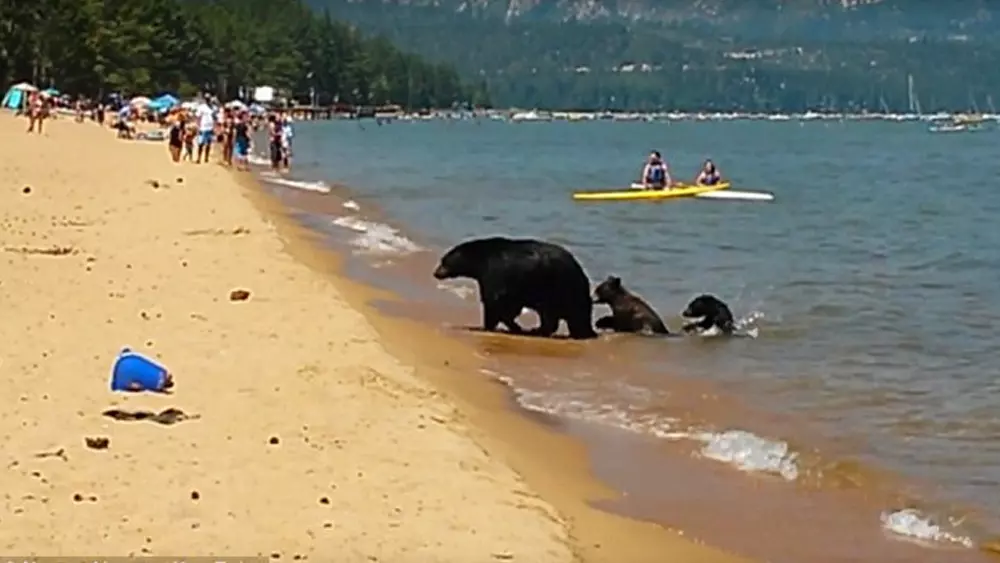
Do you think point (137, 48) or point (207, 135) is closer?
point (207, 135)

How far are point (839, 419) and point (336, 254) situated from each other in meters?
14.7

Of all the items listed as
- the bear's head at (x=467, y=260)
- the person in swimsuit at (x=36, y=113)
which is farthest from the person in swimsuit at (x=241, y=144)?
the bear's head at (x=467, y=260)

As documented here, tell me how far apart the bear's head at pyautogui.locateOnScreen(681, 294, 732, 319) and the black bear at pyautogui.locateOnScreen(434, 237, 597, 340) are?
73.7 inches

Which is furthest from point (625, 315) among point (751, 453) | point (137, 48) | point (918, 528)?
point (137, 48)

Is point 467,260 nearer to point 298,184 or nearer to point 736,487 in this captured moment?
point 736,487

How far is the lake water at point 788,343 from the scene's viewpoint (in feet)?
41.1

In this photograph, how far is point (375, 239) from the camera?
32.5 meters

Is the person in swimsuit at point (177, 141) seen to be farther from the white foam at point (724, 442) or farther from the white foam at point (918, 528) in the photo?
the white foam at point (918, 528)

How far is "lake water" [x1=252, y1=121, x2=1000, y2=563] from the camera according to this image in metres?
12.5

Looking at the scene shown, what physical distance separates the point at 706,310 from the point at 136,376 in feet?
33.4

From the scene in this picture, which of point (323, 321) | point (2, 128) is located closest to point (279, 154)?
point (2, 128)

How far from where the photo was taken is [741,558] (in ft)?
32.6

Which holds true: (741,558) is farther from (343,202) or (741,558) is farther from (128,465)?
(343,202)

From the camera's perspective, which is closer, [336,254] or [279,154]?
[336,254]
